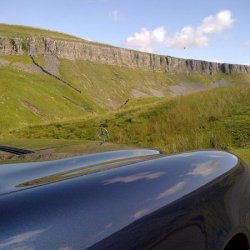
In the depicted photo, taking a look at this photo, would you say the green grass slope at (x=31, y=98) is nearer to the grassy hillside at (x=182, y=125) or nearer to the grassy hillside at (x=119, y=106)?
the grassy hillside at (x=119, y=106)

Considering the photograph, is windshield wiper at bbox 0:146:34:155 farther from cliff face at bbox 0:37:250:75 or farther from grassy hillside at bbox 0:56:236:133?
cliff face at bbox 0:37:250:75

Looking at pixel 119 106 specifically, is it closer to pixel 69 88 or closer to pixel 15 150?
pixel 69 88

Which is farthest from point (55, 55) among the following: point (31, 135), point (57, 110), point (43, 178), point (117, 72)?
point (43, 178)

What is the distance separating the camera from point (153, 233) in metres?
1.74

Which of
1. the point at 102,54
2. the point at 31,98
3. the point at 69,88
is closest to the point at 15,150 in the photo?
the point at 31,98

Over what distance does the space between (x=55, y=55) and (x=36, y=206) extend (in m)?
151

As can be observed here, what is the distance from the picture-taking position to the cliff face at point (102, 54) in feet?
452

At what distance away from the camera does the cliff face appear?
138 meters

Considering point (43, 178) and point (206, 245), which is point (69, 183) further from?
point (206, 245)

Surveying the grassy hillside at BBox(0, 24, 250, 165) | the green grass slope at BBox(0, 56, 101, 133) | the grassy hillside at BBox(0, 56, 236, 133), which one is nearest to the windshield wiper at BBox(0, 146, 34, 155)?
the grassy hillside at BBox(0, 24, 250, 165)

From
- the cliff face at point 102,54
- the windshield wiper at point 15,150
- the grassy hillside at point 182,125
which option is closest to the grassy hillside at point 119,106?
the grassy hillside at point 182,125

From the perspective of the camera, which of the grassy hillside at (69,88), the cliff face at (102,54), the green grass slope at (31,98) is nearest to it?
the green grass slope at (31,98)

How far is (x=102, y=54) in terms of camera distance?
165250 millimetres

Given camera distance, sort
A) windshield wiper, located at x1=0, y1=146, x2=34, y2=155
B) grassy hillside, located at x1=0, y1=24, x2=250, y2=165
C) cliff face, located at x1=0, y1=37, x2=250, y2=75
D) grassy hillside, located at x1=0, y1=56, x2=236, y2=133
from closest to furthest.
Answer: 1. windshield wiper, located at x1=0, y1=146, x2=34, y2=155
2. grassy hillside, located at x1=0, y1=24, x2=250, y2=165
3. grassy hillside, located at x1=0, y1=56, x2=236, y2=133
4. cliff face, located at x1=0, y1=37, x2=250, y2=75
